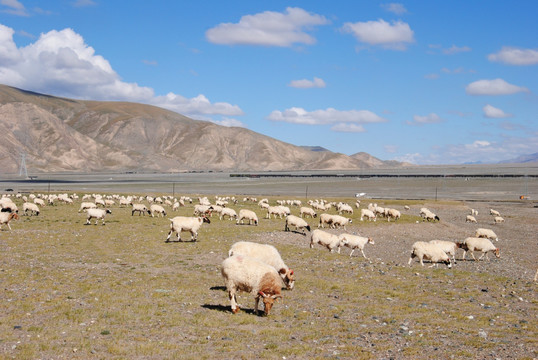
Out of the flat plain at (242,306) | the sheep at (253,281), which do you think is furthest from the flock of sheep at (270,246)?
the flat plain at (242,306)

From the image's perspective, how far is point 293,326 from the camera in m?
12.7

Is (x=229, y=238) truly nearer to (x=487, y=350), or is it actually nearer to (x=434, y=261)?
(x=434, y=261)

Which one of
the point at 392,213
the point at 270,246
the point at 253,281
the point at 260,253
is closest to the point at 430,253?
the point at 270,246

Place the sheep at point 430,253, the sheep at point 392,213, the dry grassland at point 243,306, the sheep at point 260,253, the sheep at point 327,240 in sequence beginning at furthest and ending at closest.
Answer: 1. the sheep at point 392,213
2. the sheep at point 327,240
3. the sheep at point 430,253
4. the sheep at point 260,253
5. the dry grassland at point 243,306

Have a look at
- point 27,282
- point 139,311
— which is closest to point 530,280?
point 139,311

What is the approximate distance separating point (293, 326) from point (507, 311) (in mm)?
7123

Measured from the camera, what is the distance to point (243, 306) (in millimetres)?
14859

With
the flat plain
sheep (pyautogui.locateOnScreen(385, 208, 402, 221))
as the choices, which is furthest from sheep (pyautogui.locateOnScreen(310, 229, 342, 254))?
sheep (pyautogui.locateOnScreen(385, 208, 402, 221))

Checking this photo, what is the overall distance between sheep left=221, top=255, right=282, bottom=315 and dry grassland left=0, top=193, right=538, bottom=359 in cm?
58

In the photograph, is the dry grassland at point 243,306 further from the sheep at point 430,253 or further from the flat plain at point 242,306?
A: the sheep at point 430,253

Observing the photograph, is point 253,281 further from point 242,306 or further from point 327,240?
point 327,240

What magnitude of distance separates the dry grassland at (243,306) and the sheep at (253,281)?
0.58 m

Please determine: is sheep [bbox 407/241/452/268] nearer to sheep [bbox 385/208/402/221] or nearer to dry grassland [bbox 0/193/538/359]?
dry grassland [bbox 0/193/538/359]

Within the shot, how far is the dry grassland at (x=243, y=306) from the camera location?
1087 centimetres
